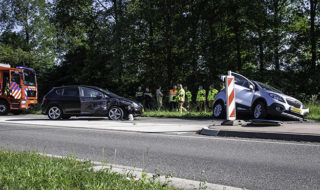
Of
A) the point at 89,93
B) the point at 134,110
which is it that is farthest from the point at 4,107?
the point at 134,110

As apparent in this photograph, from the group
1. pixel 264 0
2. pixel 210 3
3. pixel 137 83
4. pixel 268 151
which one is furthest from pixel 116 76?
pixel 268 151

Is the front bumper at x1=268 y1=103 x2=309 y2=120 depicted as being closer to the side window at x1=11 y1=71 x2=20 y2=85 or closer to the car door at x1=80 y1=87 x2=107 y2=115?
the car door at x1=80 y1=87 x2=107 y2=115

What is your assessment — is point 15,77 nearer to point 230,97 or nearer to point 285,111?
point 230,97

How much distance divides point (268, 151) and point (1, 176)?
4791mm

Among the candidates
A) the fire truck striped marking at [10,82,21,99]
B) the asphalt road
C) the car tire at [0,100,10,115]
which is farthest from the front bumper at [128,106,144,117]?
the car tire at [0,100,10,115]

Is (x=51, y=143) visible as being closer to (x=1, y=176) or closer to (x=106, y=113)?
(x=1, y=176)

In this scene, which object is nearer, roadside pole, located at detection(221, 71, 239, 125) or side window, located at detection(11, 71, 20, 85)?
roadside pole, located at detection(221, 71, 239, 125)

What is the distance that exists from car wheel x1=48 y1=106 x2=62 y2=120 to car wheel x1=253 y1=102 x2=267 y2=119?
844 cm

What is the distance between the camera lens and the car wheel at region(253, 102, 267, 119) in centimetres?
1289

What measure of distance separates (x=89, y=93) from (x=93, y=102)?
49 cm

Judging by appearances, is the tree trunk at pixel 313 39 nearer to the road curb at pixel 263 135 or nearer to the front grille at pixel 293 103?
the front grille at pixel 293 103

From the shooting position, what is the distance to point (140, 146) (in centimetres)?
731

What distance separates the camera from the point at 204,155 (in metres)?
6.24

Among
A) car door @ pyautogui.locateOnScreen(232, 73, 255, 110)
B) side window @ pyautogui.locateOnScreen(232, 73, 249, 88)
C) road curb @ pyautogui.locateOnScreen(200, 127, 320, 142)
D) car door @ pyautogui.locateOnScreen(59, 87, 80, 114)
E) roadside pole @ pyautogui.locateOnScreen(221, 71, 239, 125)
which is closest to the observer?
road curb @ pyautogui.locateOnScreen(200, 127, 320, 142)
